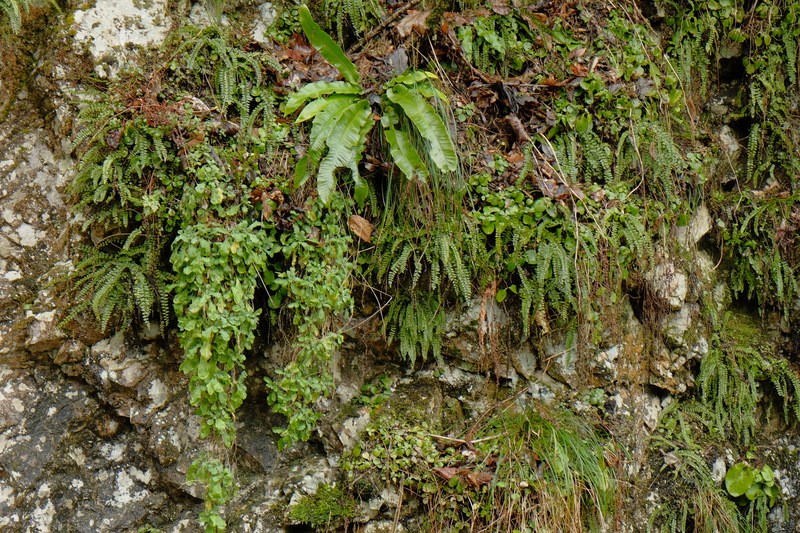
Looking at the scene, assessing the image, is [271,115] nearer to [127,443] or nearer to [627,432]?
[127,443]

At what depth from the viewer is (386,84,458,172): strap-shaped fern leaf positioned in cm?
388

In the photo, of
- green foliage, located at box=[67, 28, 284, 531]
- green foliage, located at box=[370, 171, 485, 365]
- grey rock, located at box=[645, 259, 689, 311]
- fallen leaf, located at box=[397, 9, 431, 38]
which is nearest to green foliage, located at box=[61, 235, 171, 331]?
green foliage, located at box=[67, 28, 284, 531]

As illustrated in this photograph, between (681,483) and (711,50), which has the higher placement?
(711,50)

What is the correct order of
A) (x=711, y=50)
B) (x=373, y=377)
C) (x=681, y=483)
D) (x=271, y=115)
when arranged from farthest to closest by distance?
(x=711, y=50)
(x=681, y=483)
(x=373, y=377)
(x=271, y=115)

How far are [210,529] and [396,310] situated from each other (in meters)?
1.67

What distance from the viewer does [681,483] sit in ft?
15.7

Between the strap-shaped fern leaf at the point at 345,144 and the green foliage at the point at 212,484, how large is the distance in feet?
5.11

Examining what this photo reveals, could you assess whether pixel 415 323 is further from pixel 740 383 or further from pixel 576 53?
pixel 740 383

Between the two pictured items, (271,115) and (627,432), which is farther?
(627,432)

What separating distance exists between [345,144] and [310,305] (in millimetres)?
953

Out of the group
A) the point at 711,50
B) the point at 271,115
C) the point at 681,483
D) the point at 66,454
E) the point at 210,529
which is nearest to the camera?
the point at 210,529

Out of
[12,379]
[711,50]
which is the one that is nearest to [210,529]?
[12,379]

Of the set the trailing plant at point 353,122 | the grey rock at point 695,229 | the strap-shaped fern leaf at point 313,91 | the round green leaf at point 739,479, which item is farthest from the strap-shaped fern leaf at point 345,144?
the round green leaf at point 739,479

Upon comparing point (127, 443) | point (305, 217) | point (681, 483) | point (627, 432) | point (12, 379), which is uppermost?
point (305, 217)
